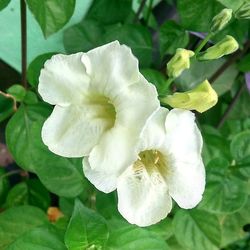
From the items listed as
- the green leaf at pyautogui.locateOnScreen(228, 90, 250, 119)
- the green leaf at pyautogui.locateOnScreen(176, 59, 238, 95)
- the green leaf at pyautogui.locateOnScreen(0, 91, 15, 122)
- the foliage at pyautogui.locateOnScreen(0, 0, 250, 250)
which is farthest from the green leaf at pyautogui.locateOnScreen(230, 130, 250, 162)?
the green leaf at pyautogui.locateOnScreen(0, 91, 15, 122)

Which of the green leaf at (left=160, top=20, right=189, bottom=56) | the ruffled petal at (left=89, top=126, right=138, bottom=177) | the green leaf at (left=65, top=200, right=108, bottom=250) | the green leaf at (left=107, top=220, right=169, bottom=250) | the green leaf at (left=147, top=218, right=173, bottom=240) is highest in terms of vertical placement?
the ruffled petal at (left=89, top=126, right=138, bottom=177)

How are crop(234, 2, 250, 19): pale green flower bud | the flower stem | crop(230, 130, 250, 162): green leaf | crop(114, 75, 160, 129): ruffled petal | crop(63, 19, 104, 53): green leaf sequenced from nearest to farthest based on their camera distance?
crop(114, 75, 160, 129): ruffled petal → crop(234, 2, 250, 19): pale green flower bud → the flower stem → crop(230, 130, 250, 162): green leaf → crop(63, 19, 104, 53): green leaf

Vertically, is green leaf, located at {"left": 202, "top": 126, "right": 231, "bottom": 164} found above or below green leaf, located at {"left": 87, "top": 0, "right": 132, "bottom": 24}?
below

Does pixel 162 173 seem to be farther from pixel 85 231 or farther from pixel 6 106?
pixel 6 106

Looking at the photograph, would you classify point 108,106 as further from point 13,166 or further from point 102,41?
point 13,166

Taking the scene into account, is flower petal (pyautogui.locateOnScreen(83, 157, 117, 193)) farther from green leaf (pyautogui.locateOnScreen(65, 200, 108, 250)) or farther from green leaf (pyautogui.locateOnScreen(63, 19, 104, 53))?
green leaf (pyautogui.locateOnScreen(63, 19, 104, 53))

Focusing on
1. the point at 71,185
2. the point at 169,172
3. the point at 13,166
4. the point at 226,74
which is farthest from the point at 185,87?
the point at 13,166
